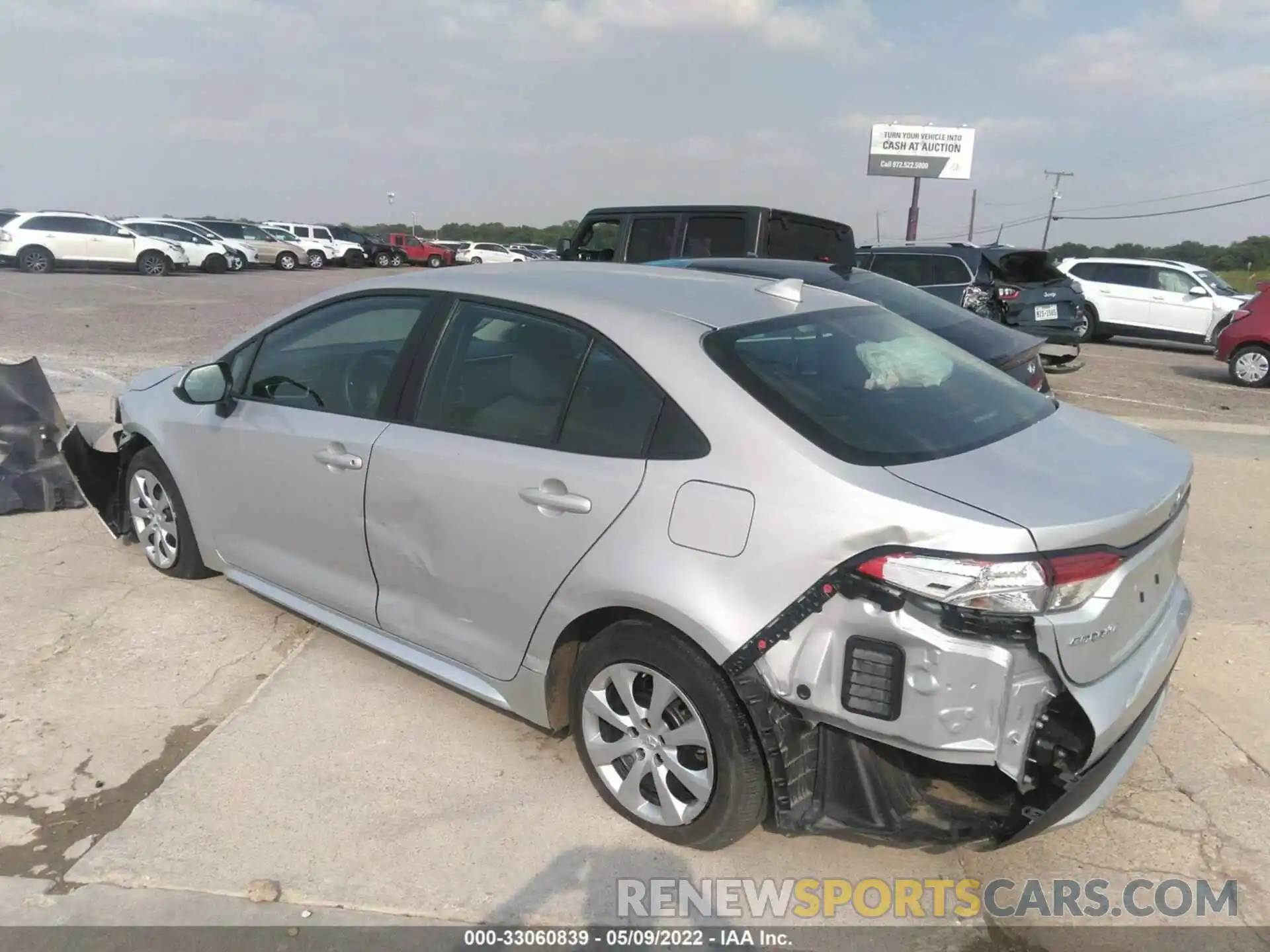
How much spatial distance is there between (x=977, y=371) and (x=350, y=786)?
2603 millimetres

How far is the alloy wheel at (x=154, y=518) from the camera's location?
4.54m

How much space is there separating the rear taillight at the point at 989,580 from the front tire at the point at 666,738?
607 mm

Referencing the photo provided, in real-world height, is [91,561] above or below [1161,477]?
below

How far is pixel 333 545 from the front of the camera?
A: 141 inches

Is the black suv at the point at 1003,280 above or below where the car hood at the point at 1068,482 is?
above

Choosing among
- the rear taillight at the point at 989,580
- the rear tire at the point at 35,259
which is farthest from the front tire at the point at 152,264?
the rear taillight at the point at 989,580

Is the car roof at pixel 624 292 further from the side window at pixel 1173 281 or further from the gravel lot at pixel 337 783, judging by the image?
the side window at pixel 1173 281

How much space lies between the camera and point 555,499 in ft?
9.25

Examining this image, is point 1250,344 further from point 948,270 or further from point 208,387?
point 208,387

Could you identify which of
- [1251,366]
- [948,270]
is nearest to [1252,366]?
[1251,366]

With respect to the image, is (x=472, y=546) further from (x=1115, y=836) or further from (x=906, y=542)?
(x=1115, y=836)

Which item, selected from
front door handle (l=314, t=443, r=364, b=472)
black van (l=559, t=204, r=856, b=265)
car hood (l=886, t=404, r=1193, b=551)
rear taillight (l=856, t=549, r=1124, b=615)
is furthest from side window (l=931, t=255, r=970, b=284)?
rear taillight (l=856, t=549, r=1124, b=615)

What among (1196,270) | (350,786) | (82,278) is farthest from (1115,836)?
(82,278)

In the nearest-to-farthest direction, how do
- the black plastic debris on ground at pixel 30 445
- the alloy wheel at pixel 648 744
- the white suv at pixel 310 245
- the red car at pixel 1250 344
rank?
the alloy wheel at pixel 648 744, the black plastic debris on ground at pixel 30 445, the red car at pixel 1250 344, the white suv at pixel 310 245
